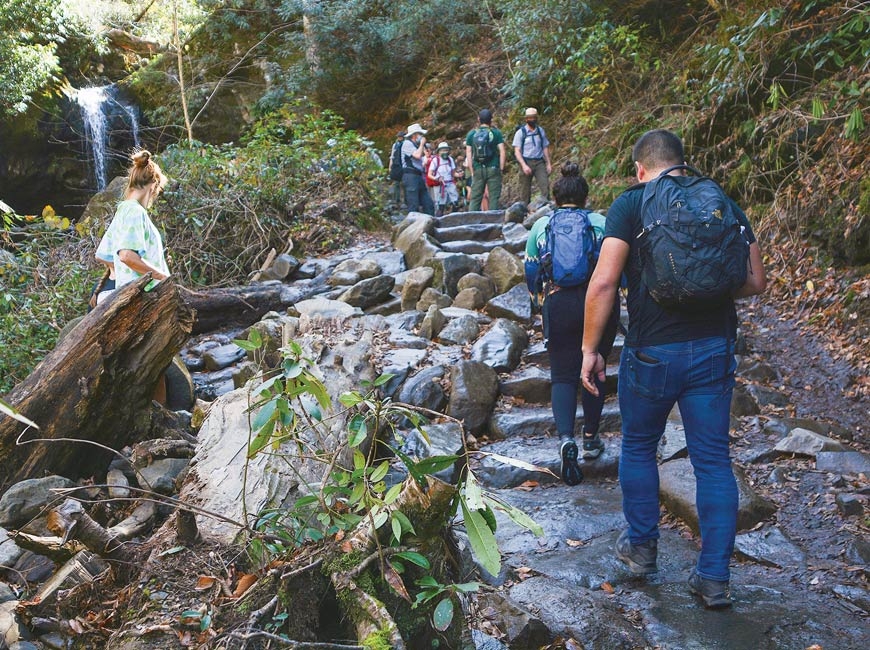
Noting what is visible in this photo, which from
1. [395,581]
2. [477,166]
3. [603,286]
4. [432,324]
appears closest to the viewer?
[395,581]

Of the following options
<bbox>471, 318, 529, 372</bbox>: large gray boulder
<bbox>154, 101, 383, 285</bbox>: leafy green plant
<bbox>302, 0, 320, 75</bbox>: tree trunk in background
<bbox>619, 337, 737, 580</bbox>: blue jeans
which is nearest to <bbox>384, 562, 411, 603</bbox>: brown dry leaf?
<bbox>619, 337, 737, 580</bbox>: blue jeans

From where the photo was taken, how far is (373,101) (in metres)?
20.0

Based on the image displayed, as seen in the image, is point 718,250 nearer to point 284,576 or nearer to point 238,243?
point 284,576

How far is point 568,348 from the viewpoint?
467 cm

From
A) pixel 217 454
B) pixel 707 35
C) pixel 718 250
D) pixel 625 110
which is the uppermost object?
pixel 707 35

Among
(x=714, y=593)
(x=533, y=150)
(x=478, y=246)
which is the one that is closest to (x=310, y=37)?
(x=533, y=150)

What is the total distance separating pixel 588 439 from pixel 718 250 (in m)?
2.45

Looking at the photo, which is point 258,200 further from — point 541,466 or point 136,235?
point 541,466

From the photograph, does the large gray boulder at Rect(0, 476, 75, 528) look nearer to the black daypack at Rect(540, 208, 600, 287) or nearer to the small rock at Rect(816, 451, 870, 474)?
the black daypack at Rect(540, 208, 600, 287)

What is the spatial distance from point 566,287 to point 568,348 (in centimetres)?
43

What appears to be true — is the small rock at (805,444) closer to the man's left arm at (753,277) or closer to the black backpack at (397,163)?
the man's left arm at (753,277)

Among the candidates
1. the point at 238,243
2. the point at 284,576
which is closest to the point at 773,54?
the point at 238,243

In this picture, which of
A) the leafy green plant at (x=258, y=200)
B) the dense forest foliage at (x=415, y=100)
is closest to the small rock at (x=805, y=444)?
the dense forest foliage at (x=415, y=100)

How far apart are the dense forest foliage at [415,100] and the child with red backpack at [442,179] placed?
126cm
